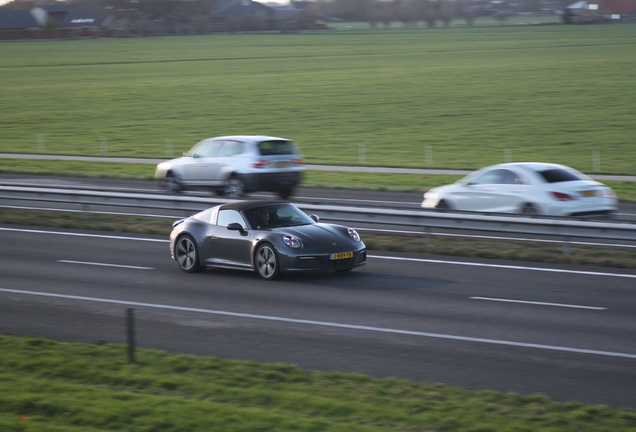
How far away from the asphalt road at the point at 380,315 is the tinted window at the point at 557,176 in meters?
3.76

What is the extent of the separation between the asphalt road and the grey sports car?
29 cm

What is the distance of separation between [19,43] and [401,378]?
126381 mm

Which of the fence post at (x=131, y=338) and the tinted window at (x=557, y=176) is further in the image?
the tinted window at (x=557, y=176)

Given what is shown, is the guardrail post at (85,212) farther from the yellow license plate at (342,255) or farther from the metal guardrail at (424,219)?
the yellow license plate at (342,255)

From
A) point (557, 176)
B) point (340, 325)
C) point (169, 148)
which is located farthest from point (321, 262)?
point (169, 148)

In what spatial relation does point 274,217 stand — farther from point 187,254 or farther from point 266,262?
point 187,254

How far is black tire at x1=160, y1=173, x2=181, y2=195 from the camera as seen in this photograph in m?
24.2

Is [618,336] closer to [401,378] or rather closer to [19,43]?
[401,378]

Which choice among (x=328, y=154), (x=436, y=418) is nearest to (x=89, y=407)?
(x=436, y=418)

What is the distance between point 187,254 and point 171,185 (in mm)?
9909

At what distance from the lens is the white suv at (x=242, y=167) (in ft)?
74.5

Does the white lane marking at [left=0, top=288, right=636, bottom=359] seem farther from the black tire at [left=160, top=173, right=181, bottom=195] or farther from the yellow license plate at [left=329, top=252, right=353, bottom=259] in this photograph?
the black tire at [left=160, top=173, right=181, bottom=195]

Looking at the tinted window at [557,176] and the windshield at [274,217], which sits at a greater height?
the tinted window at [557,176]

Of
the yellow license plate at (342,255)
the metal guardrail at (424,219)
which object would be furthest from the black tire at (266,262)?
the metal guardrail at (424,219)
